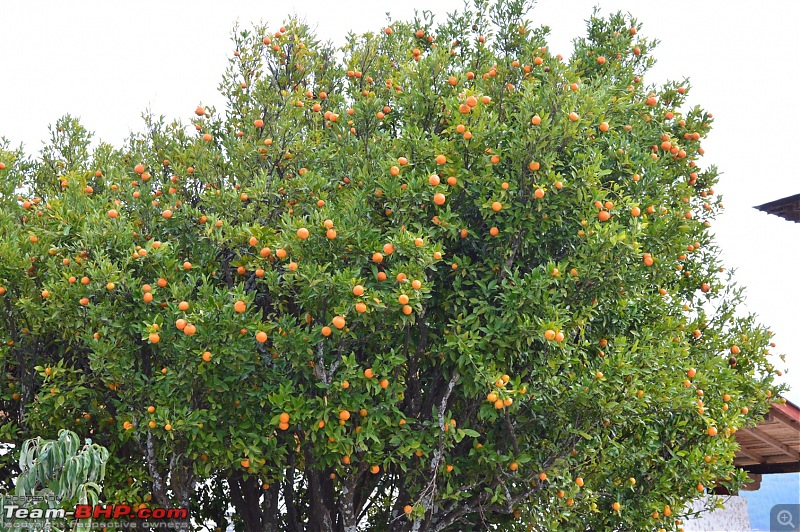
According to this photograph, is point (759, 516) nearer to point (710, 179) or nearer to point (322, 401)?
point (710, 179)

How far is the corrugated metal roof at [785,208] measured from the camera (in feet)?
23.3

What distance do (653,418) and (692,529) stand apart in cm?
741

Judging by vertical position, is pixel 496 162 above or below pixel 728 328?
above

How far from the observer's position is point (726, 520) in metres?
12.6

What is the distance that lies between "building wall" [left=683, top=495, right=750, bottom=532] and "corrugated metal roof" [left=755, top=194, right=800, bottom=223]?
631 centimetres

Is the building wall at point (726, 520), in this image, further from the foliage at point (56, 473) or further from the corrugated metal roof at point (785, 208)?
the foliage at point (56, 473)

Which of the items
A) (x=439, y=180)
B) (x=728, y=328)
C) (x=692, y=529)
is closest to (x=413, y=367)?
(x=439, y=180)

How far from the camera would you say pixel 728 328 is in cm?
669

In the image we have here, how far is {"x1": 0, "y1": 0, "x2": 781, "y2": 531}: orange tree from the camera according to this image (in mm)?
4770

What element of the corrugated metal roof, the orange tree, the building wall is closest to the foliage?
the orange tree

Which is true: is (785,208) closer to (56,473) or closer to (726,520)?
(56,473)

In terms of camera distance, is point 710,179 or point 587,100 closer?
point 587,100

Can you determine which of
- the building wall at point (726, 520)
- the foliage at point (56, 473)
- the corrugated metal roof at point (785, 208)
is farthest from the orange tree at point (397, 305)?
the building wall at point (726, 520)

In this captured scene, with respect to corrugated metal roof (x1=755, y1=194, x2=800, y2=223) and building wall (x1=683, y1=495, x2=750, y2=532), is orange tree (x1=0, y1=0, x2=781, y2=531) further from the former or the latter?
building wall (x1=683, y1=495, x2=750, y2=532)
